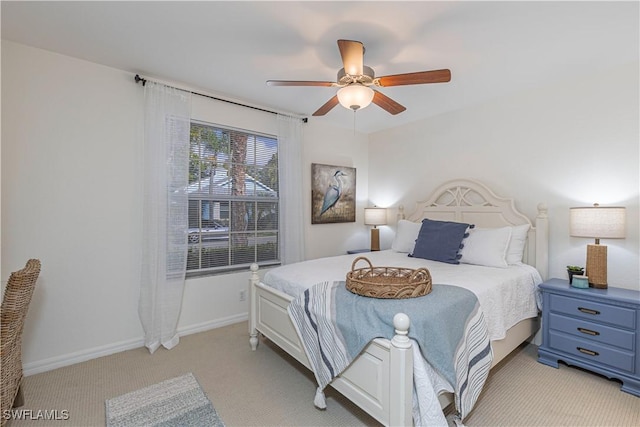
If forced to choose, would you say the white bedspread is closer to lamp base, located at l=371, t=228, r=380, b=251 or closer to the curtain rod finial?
lamp base, located at l=371, t=228, r=380, b=251

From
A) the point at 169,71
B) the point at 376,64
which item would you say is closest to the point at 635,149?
the point at 376,64

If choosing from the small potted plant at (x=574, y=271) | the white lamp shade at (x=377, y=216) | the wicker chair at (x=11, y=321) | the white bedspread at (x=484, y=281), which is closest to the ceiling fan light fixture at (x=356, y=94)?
the white bedspread at (x=484, y=281)

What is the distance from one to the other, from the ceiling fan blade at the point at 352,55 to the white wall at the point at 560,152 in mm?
2134

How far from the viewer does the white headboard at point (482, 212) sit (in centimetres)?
288

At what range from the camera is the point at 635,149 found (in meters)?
2.49

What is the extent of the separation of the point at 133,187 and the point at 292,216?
1691 millimetres

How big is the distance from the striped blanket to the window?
5.39 feet

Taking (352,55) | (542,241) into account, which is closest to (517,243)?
(542,241)

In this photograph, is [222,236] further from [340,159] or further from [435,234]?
[435,234]

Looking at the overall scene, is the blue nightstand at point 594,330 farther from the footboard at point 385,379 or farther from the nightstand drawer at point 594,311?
the footboard at point 385,379

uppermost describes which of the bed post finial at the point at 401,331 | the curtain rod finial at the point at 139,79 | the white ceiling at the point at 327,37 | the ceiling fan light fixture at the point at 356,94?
the white ceiling at the point at 327,37

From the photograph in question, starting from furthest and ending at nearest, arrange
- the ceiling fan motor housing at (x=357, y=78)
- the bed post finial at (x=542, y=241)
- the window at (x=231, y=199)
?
the window at (x=231, y=199), the bed post finial at (x=542, y=241), the ceiling fan motor housing at (x=357, y=78)

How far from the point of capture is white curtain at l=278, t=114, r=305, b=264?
3713 mm

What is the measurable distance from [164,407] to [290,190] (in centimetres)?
242
